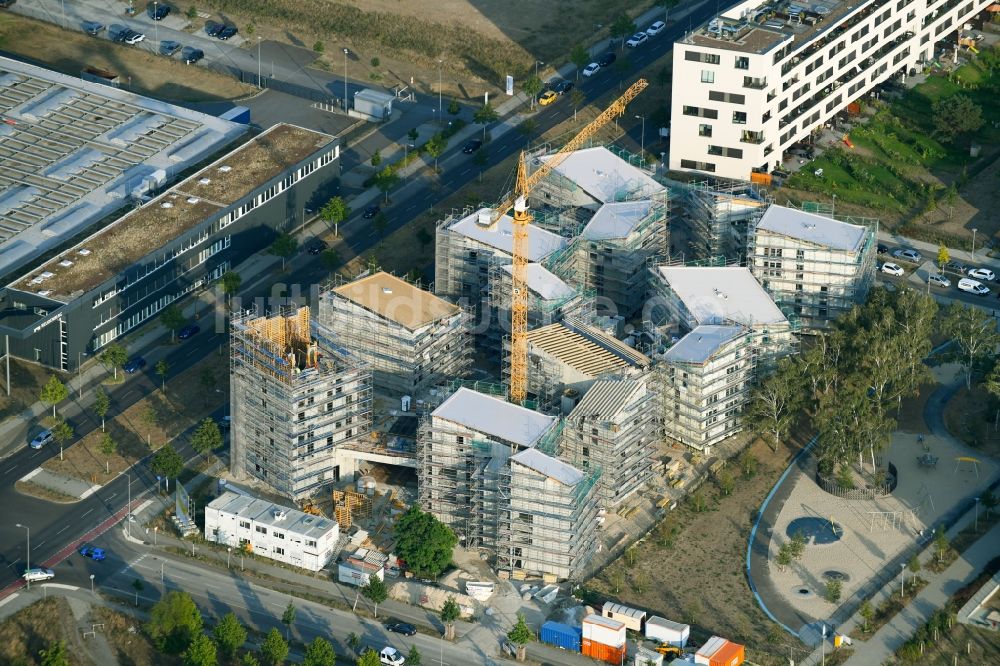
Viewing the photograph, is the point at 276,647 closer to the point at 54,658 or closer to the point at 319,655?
the point at 319,655

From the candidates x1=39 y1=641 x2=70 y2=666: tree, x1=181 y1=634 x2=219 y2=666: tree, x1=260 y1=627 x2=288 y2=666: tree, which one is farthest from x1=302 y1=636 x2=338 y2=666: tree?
x1=39 y1=641 x2=70 y2=666: tree

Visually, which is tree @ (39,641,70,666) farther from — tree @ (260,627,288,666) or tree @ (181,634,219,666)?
tree @ (260,627,288,666)

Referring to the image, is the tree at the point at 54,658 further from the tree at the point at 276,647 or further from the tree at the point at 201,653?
the tree at the point at 276,647

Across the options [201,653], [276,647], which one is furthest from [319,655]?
[201,653]

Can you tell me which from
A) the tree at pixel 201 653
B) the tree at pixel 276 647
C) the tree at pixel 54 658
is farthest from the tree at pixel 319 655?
the tree at pixel 54 658

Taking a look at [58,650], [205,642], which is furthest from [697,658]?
[58,650]

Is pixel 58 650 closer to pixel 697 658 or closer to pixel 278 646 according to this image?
pixel 278 646
